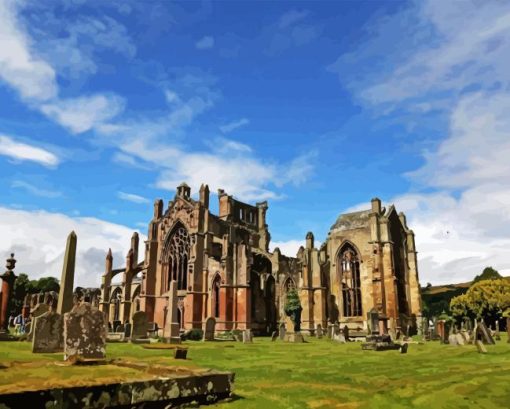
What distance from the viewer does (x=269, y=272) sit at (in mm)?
44969

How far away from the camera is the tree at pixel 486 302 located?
4178 centimetres

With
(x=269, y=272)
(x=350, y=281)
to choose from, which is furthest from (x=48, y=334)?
(x=269, y=272)

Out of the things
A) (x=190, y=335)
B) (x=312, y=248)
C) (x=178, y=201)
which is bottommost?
(x=190, y=335)

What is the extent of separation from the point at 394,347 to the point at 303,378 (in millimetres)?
13230

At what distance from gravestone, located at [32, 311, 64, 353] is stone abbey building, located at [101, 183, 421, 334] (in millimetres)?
23034

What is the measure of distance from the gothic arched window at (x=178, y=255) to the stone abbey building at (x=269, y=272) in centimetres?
10

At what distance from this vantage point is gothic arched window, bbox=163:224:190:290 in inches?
1690

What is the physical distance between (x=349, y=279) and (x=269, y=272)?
30.0 feet

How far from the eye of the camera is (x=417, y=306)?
3897cm

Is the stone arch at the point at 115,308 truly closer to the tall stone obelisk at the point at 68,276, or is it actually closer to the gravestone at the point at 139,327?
the gravestone at the point at 139,327

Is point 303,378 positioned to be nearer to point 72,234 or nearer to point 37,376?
point 37,376

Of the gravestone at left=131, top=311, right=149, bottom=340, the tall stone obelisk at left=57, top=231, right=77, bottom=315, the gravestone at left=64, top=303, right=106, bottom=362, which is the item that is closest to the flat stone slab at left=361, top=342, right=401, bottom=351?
the gravestone at left=131, top=311, right=149, bottom=340

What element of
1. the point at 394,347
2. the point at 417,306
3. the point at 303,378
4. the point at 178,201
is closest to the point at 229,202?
the point at 178,201

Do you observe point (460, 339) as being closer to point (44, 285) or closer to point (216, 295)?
point (216, 295)
